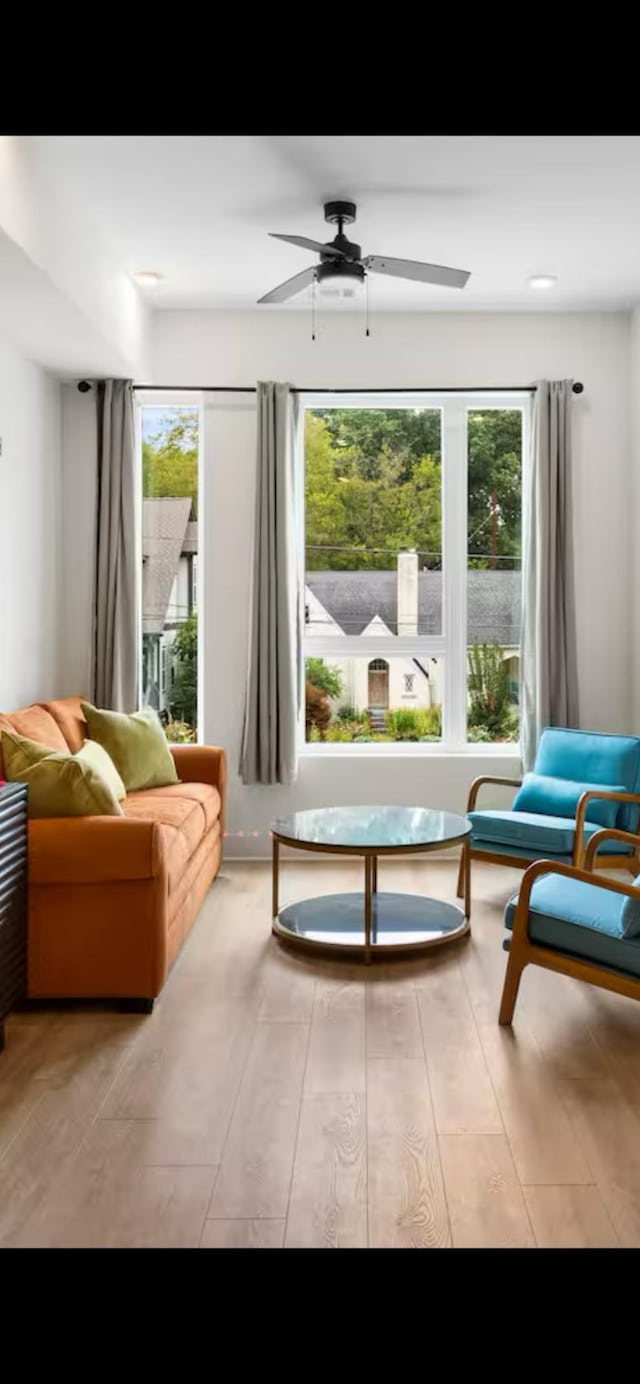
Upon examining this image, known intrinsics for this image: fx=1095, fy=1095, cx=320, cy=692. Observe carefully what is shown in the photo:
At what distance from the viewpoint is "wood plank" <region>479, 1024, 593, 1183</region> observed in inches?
98.2

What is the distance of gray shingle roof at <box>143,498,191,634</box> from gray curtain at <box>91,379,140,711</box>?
0.26 m

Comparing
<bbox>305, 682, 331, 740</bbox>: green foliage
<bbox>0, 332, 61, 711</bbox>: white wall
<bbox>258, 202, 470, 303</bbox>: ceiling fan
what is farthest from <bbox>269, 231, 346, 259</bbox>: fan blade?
<bbox>305, 682, 331, 740</bbox>: green foliage

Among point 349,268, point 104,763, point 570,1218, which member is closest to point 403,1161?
point 570,1218

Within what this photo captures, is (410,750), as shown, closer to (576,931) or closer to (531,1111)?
(576,931)

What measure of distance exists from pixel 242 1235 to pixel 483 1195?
1.76ft

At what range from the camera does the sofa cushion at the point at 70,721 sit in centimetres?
480

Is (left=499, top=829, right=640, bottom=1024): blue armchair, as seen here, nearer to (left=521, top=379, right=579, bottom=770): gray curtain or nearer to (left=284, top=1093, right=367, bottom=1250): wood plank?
(left=284, top=1093, right=367, bottom=1250): wood plank

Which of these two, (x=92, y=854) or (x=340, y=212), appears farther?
(x=340, y=212)

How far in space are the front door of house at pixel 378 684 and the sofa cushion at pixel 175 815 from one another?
125cm

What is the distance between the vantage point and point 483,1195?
2.37m

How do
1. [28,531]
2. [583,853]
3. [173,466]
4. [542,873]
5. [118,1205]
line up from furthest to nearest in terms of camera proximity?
[173,466], [28,531], [583,853], [542,873], [118,1205]
